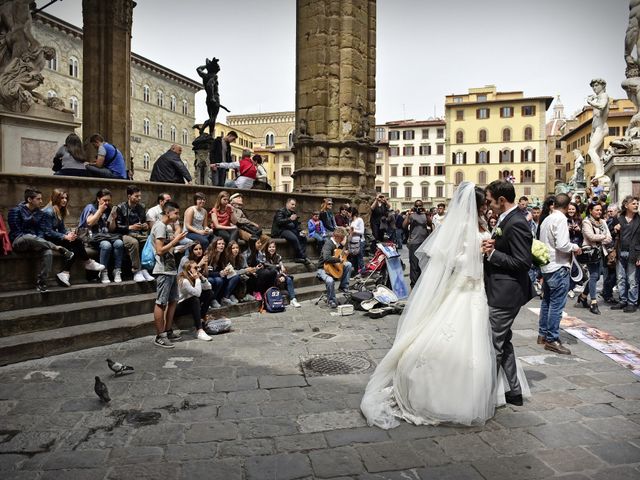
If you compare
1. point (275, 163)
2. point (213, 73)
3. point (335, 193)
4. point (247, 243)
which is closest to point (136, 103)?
point (275, 163)

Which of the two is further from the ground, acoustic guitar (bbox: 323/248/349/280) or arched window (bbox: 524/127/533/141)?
arched window (bbox: 524/127/533/141)

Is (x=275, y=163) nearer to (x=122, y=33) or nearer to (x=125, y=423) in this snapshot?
(x=122, y=33)

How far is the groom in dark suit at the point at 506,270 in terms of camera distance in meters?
4.16

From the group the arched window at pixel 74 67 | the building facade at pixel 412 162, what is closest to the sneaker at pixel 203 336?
the arched window at pixel 74 67

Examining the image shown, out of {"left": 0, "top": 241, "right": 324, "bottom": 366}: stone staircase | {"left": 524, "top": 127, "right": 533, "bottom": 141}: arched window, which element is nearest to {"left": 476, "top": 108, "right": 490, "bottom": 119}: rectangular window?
{"left": 524, "top": 127, "right": 533, "bottom": 141}: arched window

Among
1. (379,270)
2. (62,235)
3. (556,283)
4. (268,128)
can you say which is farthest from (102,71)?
(268,128)

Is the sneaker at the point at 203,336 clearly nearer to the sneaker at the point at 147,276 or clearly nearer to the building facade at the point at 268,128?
the sneaker at the point at 147,276

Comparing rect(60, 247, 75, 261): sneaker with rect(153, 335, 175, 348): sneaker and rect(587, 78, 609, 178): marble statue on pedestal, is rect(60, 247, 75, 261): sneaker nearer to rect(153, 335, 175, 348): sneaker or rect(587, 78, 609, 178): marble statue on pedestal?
rect(153, 335, 175, 348): sneaker

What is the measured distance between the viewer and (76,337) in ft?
19.6

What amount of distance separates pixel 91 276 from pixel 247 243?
283 centimetres

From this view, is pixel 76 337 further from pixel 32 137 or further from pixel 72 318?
pixel 32 137

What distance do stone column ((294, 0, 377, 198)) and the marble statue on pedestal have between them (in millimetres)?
10417

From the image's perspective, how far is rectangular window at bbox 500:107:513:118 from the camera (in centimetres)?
6690

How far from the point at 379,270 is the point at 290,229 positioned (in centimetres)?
218
